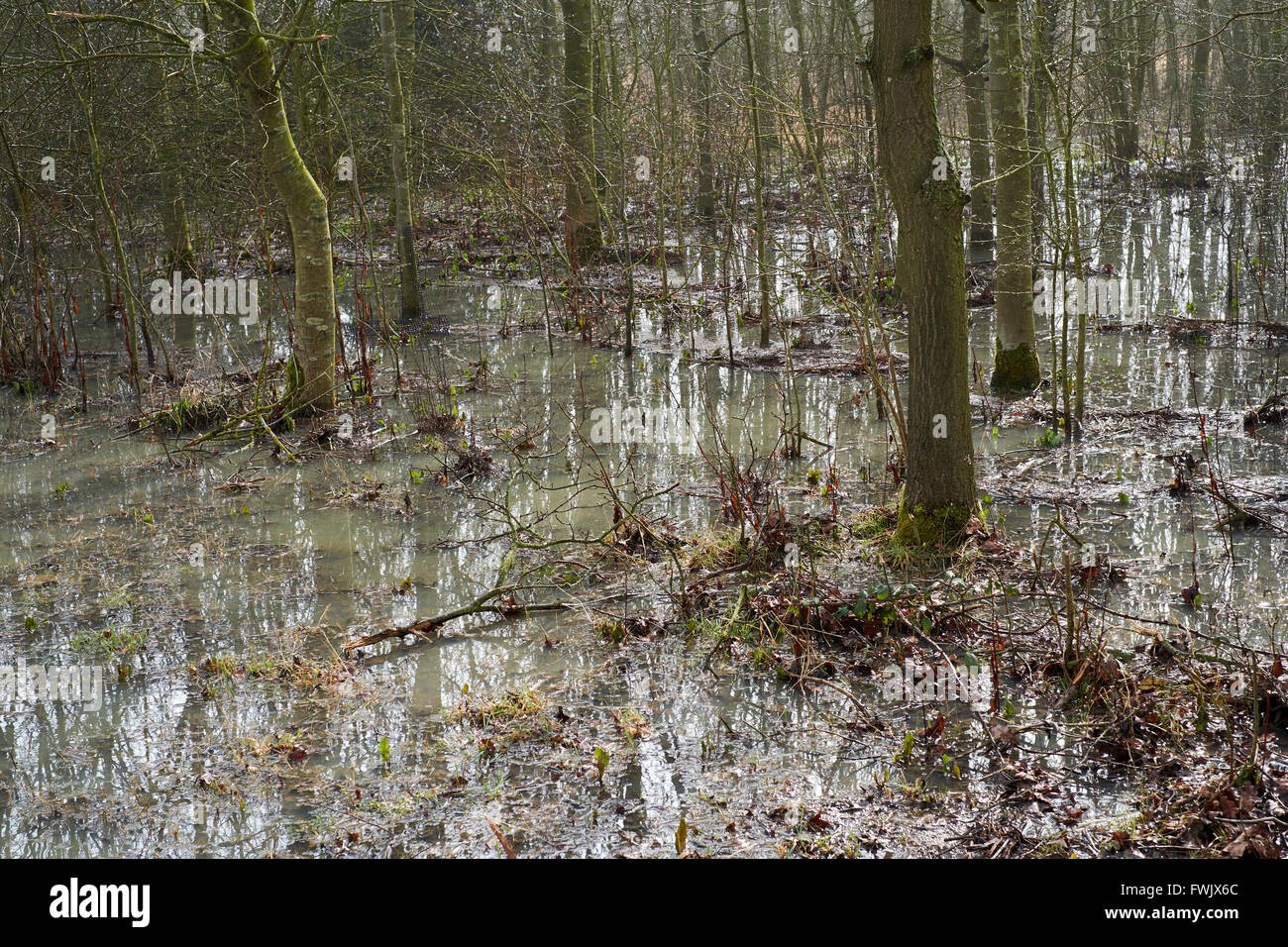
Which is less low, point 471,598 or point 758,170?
point 758,170

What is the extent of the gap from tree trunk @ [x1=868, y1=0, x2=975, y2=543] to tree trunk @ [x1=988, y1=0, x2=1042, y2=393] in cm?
313

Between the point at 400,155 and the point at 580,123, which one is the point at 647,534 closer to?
the point at 400,155

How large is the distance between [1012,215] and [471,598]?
625 centimetres

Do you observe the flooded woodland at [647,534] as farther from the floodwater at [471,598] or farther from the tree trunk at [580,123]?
the tree trunk at [580,123]

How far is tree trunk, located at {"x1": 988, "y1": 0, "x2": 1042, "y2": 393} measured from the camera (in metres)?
9.74

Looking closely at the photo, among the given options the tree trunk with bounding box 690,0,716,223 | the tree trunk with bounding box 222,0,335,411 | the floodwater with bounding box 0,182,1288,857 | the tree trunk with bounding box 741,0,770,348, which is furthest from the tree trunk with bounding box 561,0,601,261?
the tree trunk with bounding box 222,0,335,411

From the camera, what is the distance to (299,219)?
10445mm

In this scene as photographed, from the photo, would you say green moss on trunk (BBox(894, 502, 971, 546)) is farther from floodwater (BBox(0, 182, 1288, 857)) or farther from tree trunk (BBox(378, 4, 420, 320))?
tree trunk (BBox(378, 4, 420, 320))

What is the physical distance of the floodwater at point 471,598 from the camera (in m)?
4.51

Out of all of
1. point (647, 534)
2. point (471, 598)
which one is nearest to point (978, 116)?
point (647, 534)

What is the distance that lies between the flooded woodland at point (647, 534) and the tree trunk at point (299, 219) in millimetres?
41

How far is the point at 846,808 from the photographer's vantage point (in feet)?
14.3

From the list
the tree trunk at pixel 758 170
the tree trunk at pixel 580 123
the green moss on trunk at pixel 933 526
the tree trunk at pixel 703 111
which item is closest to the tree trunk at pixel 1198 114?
the tree trunk at pixel 703 111
